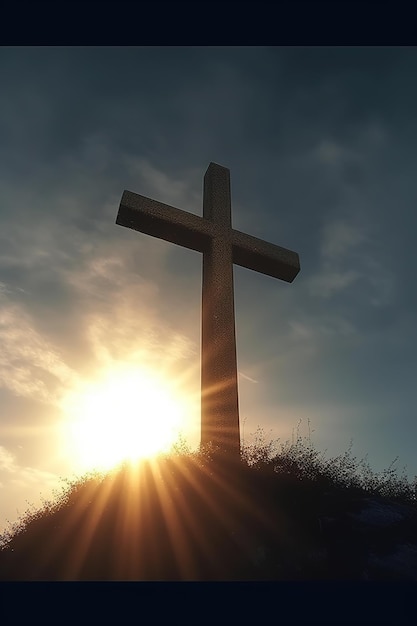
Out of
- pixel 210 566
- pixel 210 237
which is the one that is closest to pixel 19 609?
pixel 210 566

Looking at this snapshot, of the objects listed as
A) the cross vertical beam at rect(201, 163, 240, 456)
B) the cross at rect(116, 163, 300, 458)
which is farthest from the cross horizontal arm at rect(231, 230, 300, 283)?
the cross vertical beam at rect(201, 163, 240, 456)

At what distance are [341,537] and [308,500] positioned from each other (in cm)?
51

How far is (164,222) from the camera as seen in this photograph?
24.7 ft

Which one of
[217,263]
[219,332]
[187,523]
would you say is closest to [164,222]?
[217,263]

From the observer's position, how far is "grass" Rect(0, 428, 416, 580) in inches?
173

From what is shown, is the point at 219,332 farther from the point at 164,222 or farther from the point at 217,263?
the point at 164,222

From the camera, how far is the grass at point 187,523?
440 cm

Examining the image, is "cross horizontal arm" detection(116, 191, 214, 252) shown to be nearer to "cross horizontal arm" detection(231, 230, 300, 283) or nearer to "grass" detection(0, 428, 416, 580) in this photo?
"cross horizontal arm" detection(231, 230, 300, 283)

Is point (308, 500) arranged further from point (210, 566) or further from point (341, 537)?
point (210, 566)

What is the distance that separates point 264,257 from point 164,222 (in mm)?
1686

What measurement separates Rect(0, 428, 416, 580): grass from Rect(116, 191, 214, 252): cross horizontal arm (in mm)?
3121

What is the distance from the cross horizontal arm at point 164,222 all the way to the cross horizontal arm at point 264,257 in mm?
518

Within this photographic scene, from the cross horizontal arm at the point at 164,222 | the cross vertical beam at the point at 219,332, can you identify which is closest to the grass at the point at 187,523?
the cross vertical beam at the point at 219,332

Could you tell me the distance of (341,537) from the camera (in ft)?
15.2
